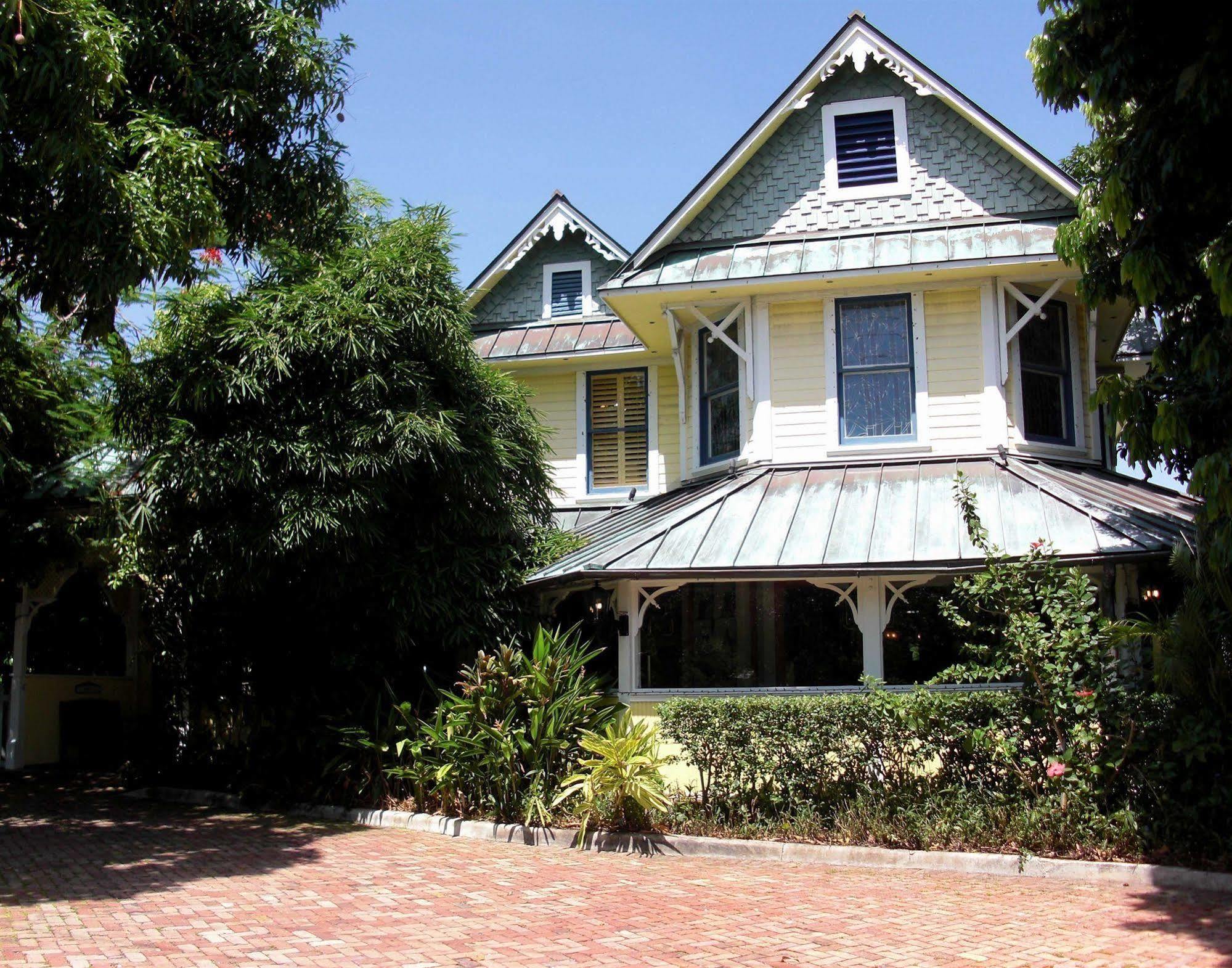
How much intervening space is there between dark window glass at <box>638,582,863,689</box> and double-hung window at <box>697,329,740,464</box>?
2.03 metres

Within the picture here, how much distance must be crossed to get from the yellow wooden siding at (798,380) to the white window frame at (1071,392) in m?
2.43

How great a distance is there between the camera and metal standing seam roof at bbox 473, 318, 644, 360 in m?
18.1

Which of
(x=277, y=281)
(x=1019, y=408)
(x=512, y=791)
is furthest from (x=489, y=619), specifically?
(x=1019, y=408)

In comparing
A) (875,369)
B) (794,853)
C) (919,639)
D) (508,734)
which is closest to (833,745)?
(794,853)

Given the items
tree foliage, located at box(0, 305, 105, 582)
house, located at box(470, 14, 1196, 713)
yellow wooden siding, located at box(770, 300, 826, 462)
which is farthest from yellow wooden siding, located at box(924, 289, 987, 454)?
tree foliage, located at box(0, 305, 105, 582)

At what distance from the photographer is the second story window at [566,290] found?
1931cm

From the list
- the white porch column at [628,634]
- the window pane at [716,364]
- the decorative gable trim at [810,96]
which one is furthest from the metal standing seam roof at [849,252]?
the white porch column at [628,634]

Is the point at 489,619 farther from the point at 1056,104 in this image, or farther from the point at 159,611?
the point at 1056,104

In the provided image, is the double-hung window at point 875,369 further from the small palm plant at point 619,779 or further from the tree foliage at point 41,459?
the tree foliage at point 41,459

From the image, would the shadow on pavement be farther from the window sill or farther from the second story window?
the second story window

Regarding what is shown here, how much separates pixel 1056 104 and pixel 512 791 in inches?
317

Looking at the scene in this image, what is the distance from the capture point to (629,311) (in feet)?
53.1

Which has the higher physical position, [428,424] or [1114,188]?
[1114,188]

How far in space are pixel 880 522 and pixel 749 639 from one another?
290cm
